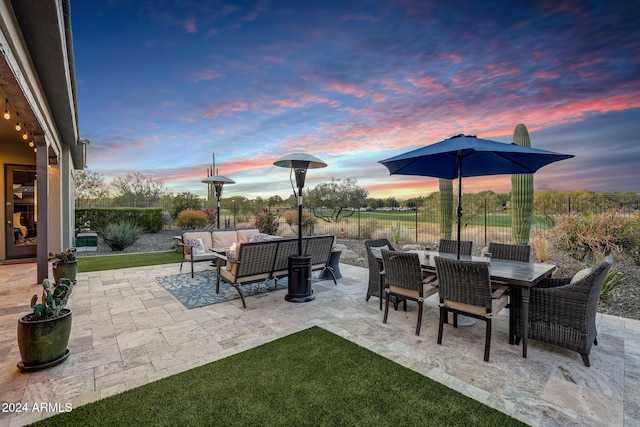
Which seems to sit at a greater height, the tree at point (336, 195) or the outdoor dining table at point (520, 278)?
the tree at point (336, 195)

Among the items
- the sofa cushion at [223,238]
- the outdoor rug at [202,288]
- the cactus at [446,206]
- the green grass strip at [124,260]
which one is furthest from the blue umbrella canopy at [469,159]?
the green grass strip at [124,260]

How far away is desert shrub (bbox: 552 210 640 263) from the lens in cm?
528

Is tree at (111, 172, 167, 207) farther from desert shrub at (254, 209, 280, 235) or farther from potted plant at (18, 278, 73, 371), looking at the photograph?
potted plant at (18, 278, 73, 371)

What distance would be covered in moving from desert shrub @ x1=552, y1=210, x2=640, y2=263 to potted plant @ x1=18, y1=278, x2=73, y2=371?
7.93 m

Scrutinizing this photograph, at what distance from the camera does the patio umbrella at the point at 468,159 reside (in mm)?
3154

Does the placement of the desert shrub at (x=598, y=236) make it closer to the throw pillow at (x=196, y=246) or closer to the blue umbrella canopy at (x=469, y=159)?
the blue umbrella canopy at (x=469, y=159)

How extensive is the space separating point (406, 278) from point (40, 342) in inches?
146

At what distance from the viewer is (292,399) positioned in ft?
7.11

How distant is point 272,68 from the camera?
24.2 feet

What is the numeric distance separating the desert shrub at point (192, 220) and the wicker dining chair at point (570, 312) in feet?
42.3

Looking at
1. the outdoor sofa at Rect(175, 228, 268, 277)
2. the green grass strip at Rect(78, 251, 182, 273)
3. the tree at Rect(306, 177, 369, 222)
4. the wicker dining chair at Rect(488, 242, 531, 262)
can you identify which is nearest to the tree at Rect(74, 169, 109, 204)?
the green grass strip at Rect(78, 251, 182, 273)

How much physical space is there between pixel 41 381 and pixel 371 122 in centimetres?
853

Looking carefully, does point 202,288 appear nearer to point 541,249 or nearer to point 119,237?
point 119,237

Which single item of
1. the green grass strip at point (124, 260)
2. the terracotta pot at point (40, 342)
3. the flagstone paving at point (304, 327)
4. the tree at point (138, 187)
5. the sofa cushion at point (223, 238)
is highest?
the tree at point (138, 187)
